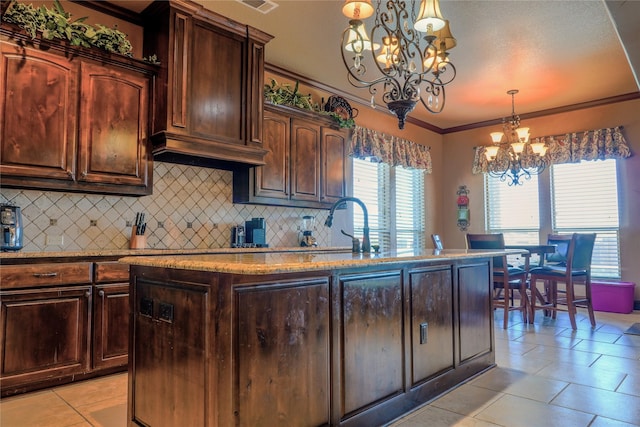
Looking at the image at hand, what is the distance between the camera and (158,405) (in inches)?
75.1

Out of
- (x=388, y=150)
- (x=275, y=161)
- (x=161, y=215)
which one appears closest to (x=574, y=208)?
(x=388, y=150)

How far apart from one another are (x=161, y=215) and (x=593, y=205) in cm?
582

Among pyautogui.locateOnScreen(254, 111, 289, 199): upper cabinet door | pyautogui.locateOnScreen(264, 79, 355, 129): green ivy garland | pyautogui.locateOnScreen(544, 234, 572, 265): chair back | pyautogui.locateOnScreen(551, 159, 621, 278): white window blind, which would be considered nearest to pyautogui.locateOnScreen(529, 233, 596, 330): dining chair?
pyautogui.locateOnScreen(544, 234, 572, 265): chair back

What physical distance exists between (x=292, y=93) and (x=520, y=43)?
7.96 ft

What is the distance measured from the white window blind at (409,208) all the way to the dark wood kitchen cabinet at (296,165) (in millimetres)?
1718

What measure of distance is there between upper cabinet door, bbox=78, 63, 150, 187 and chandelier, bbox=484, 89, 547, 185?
414cm

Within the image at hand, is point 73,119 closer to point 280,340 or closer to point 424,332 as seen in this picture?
point 280,340

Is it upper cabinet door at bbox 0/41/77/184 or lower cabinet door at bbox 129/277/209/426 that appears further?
upper cabinet door at bbox 0/41/77/184

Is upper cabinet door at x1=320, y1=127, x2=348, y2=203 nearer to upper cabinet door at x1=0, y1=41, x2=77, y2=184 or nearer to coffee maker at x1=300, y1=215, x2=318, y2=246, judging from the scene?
coffee maker at x1=300, y1=215, x2=318, y2=246

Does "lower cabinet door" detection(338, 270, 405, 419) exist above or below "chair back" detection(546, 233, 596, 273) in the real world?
below

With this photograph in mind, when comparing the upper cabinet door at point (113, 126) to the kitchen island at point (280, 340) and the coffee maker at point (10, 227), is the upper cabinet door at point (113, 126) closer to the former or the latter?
the coffee maker at point (10, 227)

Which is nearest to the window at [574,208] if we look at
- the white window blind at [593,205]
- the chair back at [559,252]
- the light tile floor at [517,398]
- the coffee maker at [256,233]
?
the white window blind at [593,205]

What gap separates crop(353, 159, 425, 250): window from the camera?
6098 millimetres

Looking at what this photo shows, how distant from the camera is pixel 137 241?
362 centimetres
